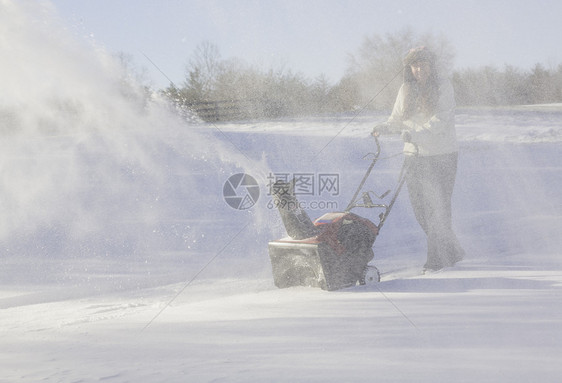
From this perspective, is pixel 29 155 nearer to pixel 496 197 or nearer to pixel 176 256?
pixel 176 256

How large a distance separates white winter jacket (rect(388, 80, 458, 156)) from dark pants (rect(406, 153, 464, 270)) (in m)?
0.08

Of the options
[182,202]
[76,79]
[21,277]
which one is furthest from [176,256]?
[182,202]

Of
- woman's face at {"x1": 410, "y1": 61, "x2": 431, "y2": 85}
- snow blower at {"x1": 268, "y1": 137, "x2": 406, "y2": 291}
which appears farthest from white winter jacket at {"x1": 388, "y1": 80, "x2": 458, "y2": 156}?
snow blower at {"x1": 268, "y1": 137, "x2": 406, "y2": 291}

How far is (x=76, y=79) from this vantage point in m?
5.37

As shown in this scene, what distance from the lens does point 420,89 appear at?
4.96 metres

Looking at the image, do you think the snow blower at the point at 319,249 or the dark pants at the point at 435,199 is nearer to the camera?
the snow blower at the point at 319,249

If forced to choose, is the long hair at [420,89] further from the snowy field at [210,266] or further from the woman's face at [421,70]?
the snowy field at [210,266]

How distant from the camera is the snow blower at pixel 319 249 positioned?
163 inches

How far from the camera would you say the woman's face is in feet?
16.0

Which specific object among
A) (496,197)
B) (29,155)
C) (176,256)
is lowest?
(496,197)

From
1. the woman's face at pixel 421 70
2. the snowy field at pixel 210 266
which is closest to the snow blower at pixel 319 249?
the snowy field at pixel 210 266

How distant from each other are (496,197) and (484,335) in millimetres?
7585

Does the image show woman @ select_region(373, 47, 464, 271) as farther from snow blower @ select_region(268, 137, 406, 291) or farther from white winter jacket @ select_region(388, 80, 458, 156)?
snow blower @ select_region(268, 137, 406, 291)

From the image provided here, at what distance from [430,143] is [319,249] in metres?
1.48
